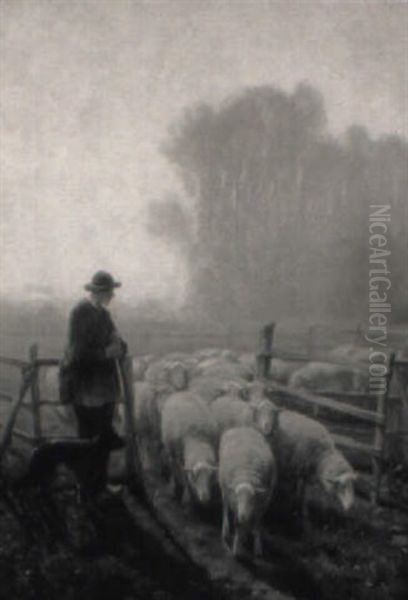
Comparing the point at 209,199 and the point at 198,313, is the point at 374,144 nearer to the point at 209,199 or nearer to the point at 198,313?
the point at 209,199

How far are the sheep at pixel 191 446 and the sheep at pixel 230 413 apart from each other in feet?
0.44

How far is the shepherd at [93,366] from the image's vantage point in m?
4.99

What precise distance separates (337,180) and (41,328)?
12679 mm

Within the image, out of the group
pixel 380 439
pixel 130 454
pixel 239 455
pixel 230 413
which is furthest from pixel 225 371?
pixel 130 454

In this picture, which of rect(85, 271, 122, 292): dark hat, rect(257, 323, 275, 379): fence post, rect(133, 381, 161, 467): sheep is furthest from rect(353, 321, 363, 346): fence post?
rect(85, 271, 122, 292): dark hat

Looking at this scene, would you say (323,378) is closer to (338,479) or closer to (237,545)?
(338,479)

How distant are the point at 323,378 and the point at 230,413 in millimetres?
4854

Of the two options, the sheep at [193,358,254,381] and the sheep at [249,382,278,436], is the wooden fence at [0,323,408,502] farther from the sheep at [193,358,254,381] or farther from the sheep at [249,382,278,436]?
the sheep at [193,358,254,381]

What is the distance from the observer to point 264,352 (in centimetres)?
869

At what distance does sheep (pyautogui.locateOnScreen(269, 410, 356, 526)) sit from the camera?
584cm

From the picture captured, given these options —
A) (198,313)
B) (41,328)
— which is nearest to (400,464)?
(41,328)

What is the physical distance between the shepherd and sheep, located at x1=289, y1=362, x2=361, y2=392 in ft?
21.8

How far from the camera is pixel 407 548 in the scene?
5371mm

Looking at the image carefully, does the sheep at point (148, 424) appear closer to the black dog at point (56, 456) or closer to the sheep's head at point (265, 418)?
the sheep's head at point (265, 418)
